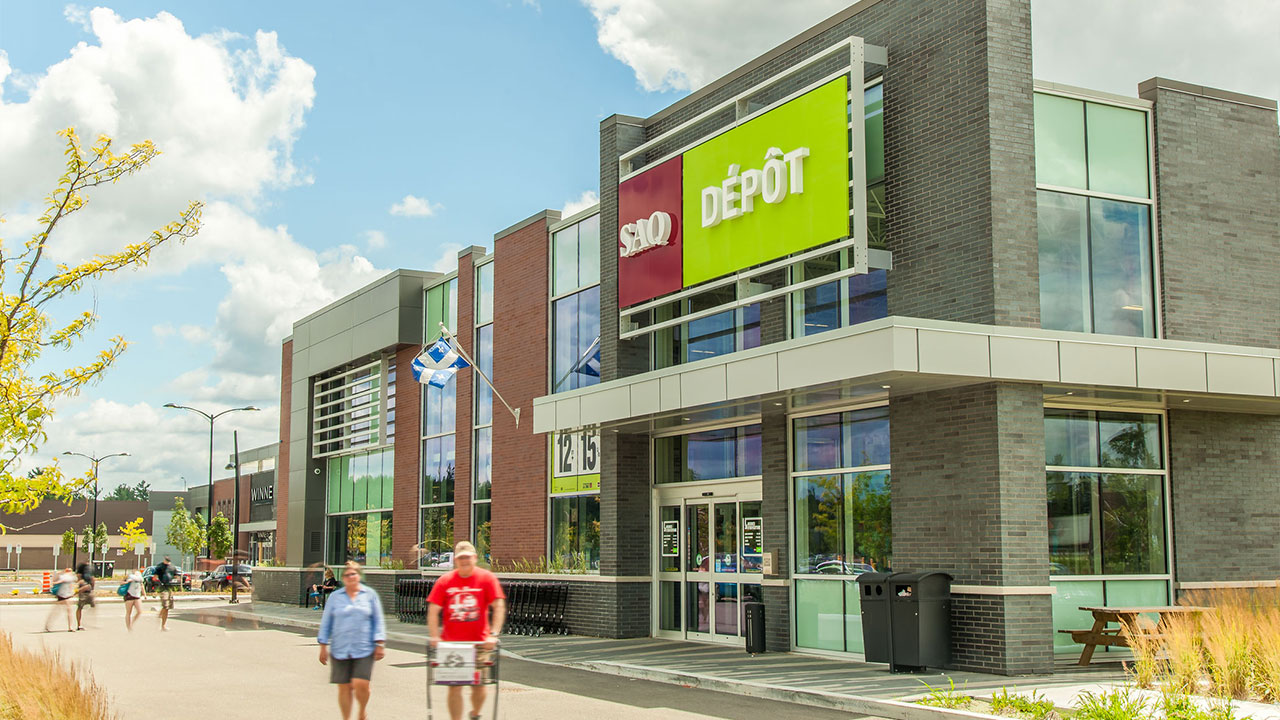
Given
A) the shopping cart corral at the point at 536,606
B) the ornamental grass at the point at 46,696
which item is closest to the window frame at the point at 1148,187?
the shopping cart corral at the point at 536,606

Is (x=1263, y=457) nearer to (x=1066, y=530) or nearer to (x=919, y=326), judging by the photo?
(x=1066, y=530)

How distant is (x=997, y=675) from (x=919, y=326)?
4.55 meters

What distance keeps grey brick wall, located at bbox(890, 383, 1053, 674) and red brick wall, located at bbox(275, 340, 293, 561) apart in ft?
104

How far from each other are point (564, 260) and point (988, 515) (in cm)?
1443

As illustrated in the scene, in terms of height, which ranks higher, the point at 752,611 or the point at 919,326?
the point at 919,326

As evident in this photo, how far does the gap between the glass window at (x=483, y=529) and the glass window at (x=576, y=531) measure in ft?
10.7

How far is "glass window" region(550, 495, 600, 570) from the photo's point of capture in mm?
25391

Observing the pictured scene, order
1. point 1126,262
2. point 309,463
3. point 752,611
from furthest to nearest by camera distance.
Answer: point 309,463 → point 752,611 → point 1126,262

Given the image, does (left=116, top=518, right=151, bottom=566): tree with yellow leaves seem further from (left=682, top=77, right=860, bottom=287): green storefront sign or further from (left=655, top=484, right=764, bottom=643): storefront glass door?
(left=682, top=77, right=860, bottom=287): green storefront sign

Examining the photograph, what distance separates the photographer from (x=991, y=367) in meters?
15.4

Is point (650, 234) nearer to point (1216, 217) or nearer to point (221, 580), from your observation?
point (1216, 217)

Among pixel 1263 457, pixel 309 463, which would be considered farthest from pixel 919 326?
pixel 309 463

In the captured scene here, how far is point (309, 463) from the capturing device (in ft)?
139

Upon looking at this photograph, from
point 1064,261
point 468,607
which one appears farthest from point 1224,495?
point 468,607
